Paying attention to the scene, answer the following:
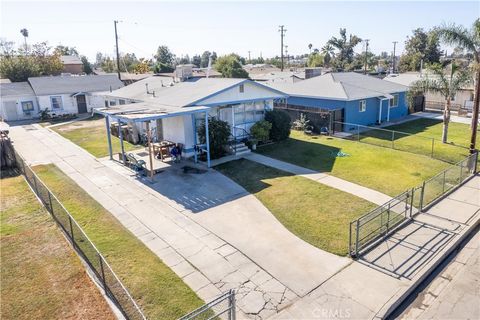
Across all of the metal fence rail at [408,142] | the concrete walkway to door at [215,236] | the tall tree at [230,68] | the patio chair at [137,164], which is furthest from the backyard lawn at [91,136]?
the tall tree at [230,68]

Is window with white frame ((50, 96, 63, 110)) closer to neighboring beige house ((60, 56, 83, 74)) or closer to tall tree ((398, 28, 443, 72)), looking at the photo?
neighboring beige house ((60, 56, 83, 74))

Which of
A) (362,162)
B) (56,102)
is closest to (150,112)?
(362,162)

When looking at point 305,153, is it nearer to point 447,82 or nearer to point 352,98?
point 352,98

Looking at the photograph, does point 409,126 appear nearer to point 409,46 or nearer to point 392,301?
point 392,301

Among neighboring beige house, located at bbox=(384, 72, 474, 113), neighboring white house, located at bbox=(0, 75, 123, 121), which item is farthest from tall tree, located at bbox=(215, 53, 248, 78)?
neighboring beige house, located at bbox=(384, 72, 474, 113)

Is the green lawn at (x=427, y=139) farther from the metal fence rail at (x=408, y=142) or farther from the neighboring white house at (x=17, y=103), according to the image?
the neighboring white house at (x=17, y=103)
